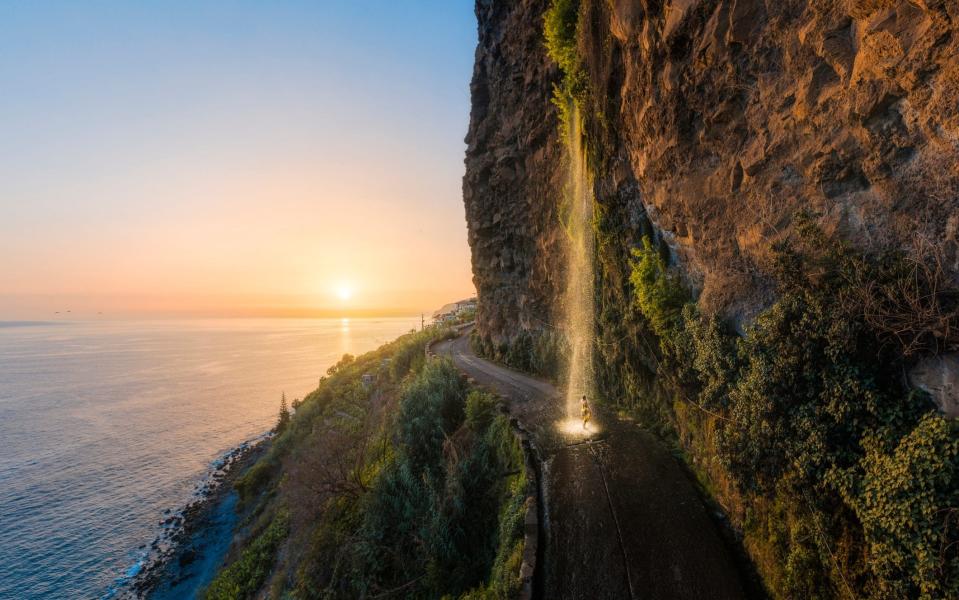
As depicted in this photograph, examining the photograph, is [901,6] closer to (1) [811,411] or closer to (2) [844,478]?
(1) [811,411]

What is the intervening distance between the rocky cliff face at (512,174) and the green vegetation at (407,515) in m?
7.33

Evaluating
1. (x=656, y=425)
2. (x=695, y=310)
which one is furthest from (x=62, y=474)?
(x=695, y=310)

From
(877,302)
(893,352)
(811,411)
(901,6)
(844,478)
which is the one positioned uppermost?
(901,6)

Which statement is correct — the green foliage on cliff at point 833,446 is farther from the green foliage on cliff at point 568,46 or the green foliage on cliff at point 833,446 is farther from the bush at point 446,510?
the green foliage on cliff at point 568,46

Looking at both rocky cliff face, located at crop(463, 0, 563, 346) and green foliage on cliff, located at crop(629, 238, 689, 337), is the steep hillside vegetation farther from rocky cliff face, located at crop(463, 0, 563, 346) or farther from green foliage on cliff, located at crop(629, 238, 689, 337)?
rocky cliff face, located at crop(463, 0, 563, 346)

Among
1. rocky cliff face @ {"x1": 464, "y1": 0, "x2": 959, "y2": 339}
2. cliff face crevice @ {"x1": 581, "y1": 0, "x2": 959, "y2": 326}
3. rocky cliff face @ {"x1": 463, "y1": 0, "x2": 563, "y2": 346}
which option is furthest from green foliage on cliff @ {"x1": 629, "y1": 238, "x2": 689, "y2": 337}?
rocky cliff face @ {"x1": 463, "y1": 0, "x2": 563, "y2": 346}

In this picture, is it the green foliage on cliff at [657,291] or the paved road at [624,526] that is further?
the green foliage on cliff at [657,291]

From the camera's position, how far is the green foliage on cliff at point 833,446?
14.1ft

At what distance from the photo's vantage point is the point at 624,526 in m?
8.52

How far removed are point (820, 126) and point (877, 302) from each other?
2.91m

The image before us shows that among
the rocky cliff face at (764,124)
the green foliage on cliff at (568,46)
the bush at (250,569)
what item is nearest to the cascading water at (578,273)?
the green foliage on cliff at (568,46)

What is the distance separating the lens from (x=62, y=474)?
34.4 m

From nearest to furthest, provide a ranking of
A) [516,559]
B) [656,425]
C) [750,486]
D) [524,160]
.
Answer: [750,486], [516,559], [656,425], [524,160]

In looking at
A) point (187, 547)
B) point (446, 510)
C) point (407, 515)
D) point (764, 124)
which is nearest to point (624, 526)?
point (446, 510)
